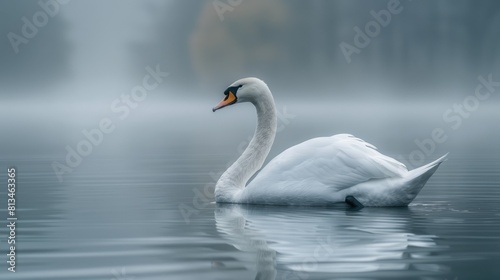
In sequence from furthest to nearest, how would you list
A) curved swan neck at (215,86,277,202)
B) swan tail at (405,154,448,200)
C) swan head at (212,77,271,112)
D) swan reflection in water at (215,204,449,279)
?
swan head at (212,77,271,112) < curved swan neck at (215,86,277,202) < swan tail at (405,154,448,200) < swan reflection in water at (215,204,449,279)

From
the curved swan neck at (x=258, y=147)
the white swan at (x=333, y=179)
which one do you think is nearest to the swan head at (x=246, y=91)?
the curved swan neck at (x=258, y=147)

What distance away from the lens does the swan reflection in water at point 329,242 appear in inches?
283

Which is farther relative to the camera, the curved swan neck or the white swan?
the curved swan neck

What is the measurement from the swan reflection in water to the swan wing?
0.77ft

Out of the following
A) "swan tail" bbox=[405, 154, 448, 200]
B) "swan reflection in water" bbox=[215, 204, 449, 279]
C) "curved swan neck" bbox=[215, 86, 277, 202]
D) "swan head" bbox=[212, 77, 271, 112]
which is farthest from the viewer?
"swan head" bbox=[212, 77, 271, 112]

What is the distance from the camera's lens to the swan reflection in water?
7.20 m

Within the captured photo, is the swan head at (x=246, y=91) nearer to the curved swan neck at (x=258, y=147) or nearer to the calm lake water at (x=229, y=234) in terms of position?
the curved swan neck at (x=258, y=147)

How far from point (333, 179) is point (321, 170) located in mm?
177

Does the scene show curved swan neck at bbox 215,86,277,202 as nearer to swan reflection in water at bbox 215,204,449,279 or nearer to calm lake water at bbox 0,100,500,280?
calm lake water at bbox 0,100,500,280

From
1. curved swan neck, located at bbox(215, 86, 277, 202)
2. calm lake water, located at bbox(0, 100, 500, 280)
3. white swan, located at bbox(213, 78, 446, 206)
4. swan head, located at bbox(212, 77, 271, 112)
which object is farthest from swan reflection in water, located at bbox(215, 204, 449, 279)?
swan head, located at bbox(212, 77, 271, 112)

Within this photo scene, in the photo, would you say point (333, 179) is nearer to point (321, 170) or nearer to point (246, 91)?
point (321, 170)

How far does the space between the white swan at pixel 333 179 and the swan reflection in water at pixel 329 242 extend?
17 centimetres

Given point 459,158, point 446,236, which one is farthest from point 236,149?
point 446,236

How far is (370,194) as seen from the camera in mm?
10992
